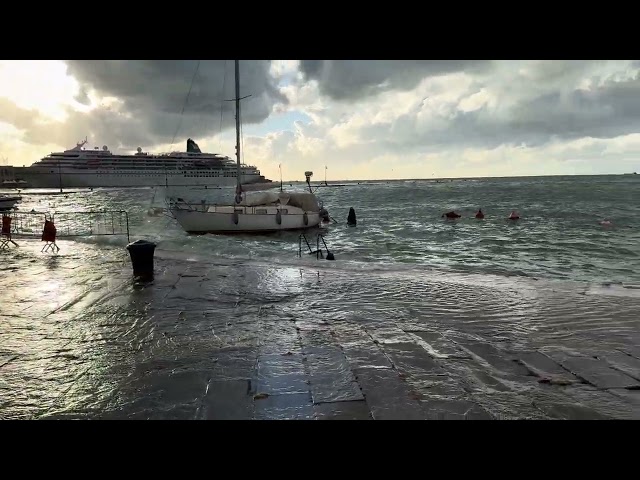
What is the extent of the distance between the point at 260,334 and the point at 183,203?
2310 cm

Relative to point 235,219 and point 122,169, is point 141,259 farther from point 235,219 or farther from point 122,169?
point 122,169

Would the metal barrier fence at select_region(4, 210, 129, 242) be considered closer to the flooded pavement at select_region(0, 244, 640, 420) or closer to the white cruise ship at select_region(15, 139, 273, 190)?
the flooded pavement at select_region(0, 244, 640, 420)

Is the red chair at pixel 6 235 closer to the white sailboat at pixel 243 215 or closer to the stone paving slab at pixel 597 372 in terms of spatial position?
the white sailboat at pixel 243 215

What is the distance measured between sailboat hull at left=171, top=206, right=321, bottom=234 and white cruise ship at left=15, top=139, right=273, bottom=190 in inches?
3659

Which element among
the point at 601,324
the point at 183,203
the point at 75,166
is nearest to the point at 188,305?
the point at 601,324

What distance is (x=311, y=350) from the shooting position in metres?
5.40

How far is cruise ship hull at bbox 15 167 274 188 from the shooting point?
11681 centimetres

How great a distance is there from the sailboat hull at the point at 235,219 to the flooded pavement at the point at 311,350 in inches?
658

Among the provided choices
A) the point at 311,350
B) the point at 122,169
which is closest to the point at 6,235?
the point at 311,350

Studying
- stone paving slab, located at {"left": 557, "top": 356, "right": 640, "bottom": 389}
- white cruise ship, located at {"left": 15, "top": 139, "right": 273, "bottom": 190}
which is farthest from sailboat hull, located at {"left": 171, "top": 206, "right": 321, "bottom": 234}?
white cruise ship, located at {"left": 15, "top": 139, "right": 273, "bottom": 190}

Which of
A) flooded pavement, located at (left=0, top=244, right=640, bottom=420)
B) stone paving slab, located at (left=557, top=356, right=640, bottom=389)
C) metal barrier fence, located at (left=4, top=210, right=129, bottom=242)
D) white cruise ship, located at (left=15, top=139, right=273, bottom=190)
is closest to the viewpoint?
flooded pavement, located at (left=0, top=244, right=640, bottom=420)

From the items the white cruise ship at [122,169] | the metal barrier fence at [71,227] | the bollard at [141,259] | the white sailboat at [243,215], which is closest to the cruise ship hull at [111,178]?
the white cruise ship at [122,169]

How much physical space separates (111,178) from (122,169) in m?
4.63

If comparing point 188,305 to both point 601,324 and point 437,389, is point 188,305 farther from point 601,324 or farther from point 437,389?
point 601,324
